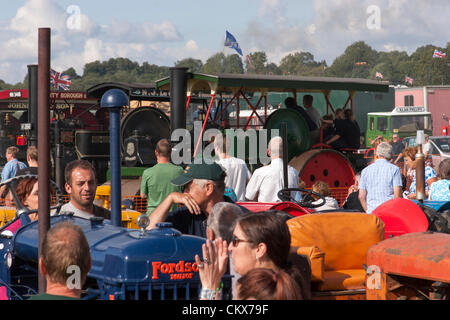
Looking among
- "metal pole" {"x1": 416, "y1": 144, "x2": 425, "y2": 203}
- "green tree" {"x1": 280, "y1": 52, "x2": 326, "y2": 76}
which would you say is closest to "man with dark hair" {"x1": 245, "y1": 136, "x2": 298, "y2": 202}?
"metal pole" {"x1": 416, "y1": 144, "x2": 425, "y2": 203}

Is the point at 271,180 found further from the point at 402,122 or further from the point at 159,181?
the point at 402,122

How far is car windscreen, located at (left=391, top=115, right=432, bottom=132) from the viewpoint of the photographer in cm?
2842

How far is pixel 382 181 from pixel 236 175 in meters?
1.50

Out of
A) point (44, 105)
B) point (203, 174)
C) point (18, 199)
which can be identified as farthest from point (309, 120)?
point (44, 105)

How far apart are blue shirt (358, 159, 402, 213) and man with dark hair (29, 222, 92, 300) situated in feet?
16.8

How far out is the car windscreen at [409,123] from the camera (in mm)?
28422

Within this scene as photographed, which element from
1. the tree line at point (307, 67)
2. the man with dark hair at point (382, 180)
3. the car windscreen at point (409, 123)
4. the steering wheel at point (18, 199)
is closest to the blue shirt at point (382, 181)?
the man with dark hair at point (382, 180)

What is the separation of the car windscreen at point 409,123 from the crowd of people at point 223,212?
19.0m

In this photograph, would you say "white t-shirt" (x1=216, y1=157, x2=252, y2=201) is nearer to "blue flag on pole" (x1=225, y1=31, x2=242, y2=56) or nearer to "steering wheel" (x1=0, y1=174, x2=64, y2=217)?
"steering wheel" (x1=0, y1=174, x2=64, y2=217)

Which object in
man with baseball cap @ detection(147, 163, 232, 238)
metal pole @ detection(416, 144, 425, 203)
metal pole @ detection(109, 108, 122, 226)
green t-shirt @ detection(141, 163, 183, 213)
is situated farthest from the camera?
green t-shirt @ detection(141, 163, 183, 213)

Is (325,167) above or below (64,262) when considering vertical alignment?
above

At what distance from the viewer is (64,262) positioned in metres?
2.77

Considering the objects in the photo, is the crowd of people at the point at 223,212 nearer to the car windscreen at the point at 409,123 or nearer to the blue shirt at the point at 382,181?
the blue shirt at the point at 382,181
